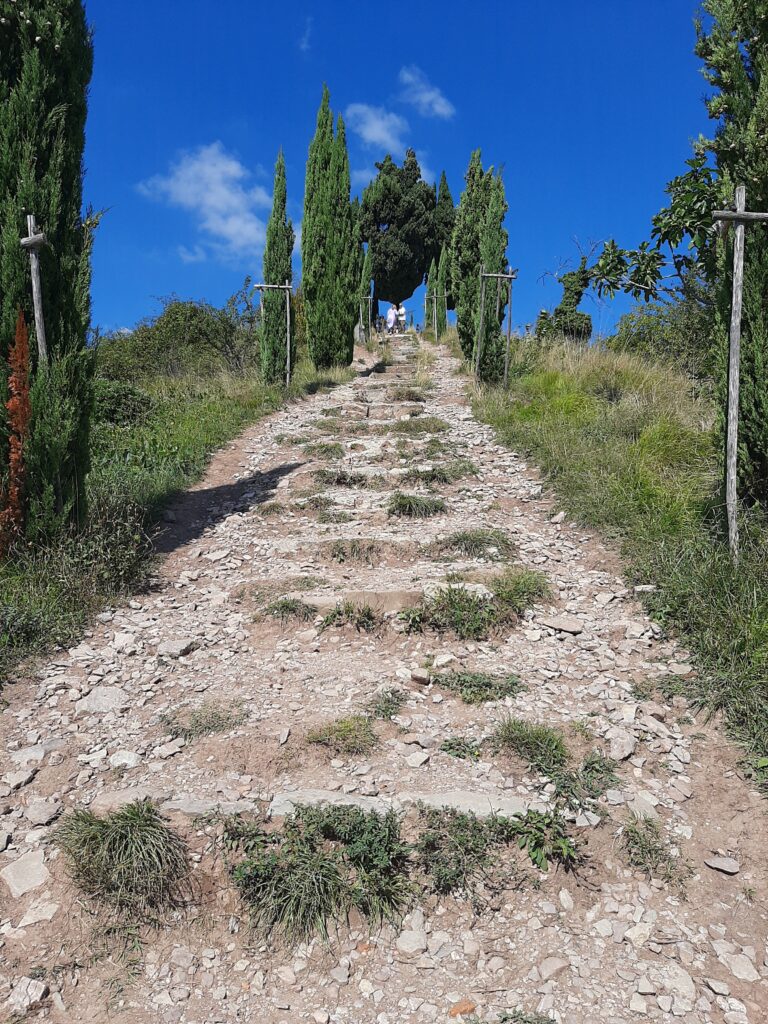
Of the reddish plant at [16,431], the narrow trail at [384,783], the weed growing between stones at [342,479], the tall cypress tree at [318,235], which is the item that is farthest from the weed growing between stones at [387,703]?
the tall cypress tree at [318,235]

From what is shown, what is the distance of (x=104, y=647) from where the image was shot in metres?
4.32

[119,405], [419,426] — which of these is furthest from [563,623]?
Answer: [119,405]

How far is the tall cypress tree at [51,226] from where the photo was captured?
4855 mm

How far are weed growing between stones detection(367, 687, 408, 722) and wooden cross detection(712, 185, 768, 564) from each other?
2.39m

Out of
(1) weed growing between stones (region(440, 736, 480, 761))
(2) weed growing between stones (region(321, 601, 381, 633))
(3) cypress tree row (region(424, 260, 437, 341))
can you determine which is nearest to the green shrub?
(2) weed growing between stones (region(321, 601, 381, 633))

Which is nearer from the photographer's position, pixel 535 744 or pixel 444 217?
pixel 535 744

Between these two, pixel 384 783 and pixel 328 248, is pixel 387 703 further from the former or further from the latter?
pixel 328 248

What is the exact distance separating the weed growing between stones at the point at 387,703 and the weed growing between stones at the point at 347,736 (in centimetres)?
10

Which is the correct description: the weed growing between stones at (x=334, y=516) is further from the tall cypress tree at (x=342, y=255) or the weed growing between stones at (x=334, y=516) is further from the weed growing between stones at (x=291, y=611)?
the tall cypress tree at (x=342, y=255)

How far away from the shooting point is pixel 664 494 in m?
5.79

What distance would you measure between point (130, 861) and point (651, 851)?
2.14 metres

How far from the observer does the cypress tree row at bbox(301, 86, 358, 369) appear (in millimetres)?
15492

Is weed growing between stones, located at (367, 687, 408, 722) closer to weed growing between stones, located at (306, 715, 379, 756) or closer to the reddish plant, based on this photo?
weed growing between stones, located at (306, 715, 379, 756)

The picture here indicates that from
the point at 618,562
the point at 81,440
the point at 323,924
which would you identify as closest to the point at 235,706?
the point at 323,924
